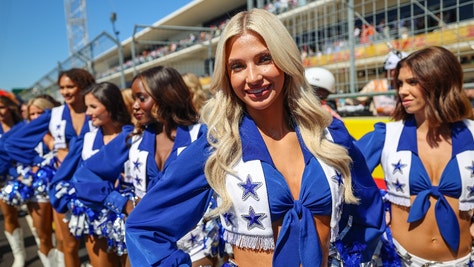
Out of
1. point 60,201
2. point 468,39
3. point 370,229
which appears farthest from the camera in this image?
point 468,39

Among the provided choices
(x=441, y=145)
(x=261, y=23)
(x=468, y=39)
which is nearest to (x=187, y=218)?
(x=261, y=23)

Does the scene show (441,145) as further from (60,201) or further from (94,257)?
(60,201)

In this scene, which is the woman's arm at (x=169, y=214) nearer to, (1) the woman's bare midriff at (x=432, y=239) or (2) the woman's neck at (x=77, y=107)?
(1) the woman's bare midriff at (x=432, y=239)

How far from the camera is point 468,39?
12.3ft

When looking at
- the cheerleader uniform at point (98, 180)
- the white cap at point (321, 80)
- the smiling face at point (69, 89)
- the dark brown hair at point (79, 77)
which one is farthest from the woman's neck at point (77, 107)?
the white cap at point (321, 80)

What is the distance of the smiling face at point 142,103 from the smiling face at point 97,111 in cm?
61

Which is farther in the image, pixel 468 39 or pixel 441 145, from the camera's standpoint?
pixel 468 39

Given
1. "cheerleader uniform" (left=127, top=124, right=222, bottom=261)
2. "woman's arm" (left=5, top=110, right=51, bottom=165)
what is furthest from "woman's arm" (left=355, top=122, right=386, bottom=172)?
"woman's arm" (left=5, top=110, right=51, bottom=165)

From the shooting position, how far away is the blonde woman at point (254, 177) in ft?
4.96

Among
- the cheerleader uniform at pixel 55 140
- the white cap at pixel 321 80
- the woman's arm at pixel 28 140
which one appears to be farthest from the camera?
the woman's arm at pixel 28 140

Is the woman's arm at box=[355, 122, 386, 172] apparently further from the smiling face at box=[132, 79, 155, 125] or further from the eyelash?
the smiling face at box=[132, 79, 155, 125]

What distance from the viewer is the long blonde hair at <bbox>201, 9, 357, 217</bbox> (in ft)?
5.03

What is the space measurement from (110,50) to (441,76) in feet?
21.4

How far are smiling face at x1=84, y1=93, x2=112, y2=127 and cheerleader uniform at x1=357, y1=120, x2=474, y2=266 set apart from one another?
2.12m
